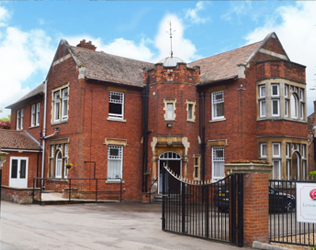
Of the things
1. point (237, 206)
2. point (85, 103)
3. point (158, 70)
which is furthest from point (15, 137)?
point (237, 206)

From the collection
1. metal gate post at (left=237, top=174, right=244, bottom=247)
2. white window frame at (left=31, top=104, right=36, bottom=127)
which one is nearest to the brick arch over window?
metal gate post at (left=237, top=174, right=244, bottom=247)

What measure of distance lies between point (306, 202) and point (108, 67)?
682 inches

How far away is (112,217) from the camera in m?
14.3

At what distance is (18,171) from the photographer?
2398cm

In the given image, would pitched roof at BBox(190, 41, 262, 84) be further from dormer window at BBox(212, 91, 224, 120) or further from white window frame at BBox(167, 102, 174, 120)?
white window frame at BBox(167, 102, 174, 120)

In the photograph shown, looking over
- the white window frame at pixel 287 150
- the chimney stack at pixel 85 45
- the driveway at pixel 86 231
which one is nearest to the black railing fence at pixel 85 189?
the driveway at pixel 86 231

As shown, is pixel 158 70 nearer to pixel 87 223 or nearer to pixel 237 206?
pixel 87 223

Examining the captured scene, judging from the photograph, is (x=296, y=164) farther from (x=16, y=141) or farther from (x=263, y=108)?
(x=16, y=141)

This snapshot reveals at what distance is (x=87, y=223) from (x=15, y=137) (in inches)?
590

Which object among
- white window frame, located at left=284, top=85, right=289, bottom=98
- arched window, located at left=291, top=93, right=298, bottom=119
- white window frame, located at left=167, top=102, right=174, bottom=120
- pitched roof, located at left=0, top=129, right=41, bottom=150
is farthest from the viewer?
pitched roof, located at left=0, top=129, right=41, bottom=150

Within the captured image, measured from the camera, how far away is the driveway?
8869mm

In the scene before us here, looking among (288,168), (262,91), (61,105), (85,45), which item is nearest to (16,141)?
(61,105)

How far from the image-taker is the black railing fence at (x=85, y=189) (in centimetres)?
2031

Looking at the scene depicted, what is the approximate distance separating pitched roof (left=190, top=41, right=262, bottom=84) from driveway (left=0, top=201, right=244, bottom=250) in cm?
993
